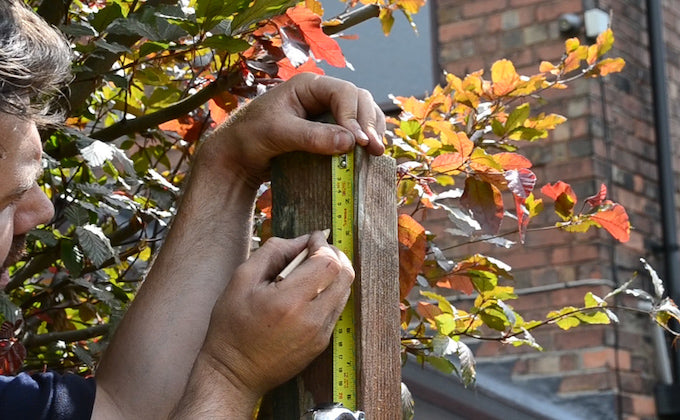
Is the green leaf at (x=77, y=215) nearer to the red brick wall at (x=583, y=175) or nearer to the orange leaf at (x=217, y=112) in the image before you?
the orange leaf at (x=217, y=112)

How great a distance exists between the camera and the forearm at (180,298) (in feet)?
6.48

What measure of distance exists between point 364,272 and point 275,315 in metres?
0.15

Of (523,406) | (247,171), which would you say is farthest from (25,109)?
(523,406)

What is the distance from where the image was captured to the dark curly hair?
1.76 metres

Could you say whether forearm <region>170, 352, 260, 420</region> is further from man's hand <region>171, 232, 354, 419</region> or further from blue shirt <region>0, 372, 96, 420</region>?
blue shirt <region>0, 372, 96, 420</region>

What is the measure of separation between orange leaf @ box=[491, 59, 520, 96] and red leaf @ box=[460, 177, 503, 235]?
17.7 inches

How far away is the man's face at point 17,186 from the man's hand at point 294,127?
309 millimetres

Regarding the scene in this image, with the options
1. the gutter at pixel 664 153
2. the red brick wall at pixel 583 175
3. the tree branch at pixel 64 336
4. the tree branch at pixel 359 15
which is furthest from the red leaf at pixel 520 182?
the gutter at pixel 664 153

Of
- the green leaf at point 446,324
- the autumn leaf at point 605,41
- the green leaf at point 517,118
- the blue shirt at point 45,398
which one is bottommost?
the blue shirt at point 45,398

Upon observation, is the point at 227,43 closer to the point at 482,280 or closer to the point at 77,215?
the point at 77,215

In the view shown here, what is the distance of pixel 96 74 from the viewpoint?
7.64 feet

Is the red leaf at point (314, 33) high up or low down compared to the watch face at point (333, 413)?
up

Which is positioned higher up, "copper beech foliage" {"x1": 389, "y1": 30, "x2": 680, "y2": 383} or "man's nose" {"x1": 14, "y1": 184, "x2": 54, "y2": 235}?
"copper beech foliage" {"x1": 389, "y1": 30, "x2": 680, "y2": 383}

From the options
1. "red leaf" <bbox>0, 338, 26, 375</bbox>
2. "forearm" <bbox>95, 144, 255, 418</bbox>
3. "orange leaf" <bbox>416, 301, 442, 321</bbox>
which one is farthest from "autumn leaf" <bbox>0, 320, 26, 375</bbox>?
"orange leaf" <bbox>416, 301, 442, 321</bbox>
